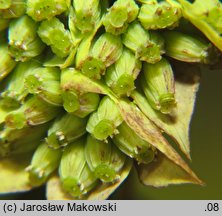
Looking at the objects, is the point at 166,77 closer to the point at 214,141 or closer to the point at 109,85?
the point at 109,85

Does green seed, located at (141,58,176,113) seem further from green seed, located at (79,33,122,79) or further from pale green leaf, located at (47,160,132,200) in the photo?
pale green leaf, located at (47,160,132,200)

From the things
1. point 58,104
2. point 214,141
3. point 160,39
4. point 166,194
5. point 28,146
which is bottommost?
point 166,194

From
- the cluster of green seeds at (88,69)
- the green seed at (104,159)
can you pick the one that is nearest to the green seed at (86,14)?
the cluster of green seeds at (88,69)

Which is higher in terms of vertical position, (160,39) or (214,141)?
(160,39)

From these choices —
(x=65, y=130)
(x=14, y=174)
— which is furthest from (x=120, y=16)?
(x=14, y=174)

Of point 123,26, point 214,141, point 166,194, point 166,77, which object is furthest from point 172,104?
point 166,194

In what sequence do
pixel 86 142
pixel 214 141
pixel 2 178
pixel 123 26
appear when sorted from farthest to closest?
pixel 214 141 → pixel 2 178 → pixel 86 142 → pixel 123 26

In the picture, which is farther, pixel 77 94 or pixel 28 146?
pixel 28 146
